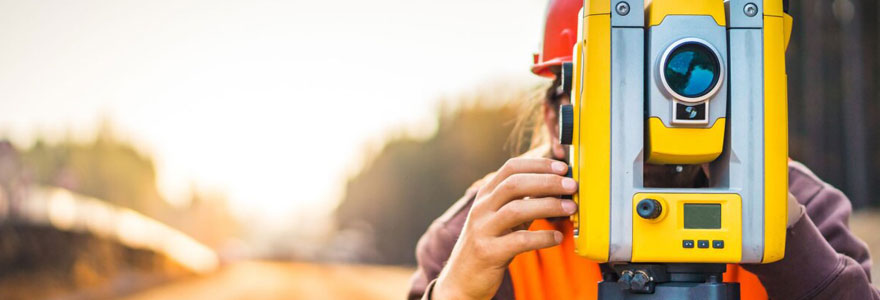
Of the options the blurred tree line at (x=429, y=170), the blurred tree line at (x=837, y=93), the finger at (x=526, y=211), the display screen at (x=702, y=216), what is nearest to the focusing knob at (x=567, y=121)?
the finger at (x=526, y=211)

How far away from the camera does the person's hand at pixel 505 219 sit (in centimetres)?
140

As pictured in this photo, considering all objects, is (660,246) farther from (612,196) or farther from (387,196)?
(387,196)

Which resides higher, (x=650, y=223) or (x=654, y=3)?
(x=654, y=3)

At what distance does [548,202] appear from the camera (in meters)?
1.39

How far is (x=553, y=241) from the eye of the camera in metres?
1.43

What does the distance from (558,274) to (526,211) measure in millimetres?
543

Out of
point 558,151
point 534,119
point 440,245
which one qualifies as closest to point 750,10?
point 558,151

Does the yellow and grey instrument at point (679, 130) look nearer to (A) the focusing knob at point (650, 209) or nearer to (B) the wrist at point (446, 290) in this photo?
(A) the focusing knob at point (650, 209)

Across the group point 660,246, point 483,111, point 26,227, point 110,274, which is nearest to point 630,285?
point 660,246

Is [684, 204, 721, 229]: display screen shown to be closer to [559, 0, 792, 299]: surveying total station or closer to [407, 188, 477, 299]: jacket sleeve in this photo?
[559, 0, 792, 299]: surveying total station

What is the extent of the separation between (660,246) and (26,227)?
10.8m

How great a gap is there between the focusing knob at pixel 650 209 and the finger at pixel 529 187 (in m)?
0.12

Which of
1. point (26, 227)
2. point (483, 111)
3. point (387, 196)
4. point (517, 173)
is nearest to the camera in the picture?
point (517, 173)

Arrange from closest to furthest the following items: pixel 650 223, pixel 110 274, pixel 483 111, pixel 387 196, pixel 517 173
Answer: pixel 650 223 < pixel 517 173 < pixel 110 274 < pixel 483 111 < pixel 387 196
